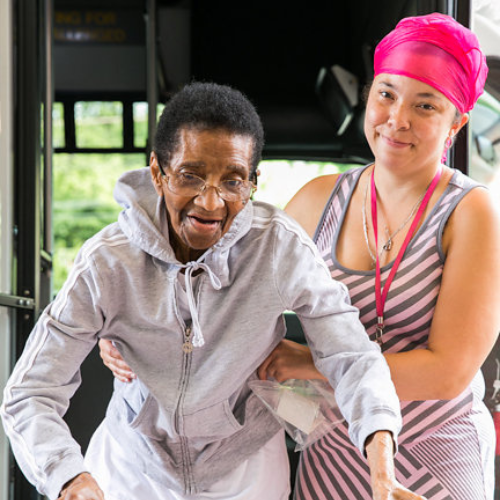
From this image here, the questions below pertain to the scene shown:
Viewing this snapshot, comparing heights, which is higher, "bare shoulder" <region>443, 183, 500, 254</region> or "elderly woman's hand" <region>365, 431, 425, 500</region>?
→ "bare shoulder" <region>443, 183, 500, 254</region>

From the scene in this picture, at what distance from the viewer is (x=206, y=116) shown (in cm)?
126

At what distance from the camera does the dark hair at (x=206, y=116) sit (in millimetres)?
1259

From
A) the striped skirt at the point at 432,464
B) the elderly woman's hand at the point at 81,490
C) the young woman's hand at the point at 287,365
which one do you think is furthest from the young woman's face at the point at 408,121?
the elderly woman's hand at the point at 81,490

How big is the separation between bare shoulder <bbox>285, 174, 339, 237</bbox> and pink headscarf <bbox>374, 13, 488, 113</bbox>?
0.31m

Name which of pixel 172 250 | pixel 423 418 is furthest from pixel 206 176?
pixel 423 418

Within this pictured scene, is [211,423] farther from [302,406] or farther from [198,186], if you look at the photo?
[198,186]

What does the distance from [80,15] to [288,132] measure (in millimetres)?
1839

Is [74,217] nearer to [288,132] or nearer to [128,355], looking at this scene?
[288,132]

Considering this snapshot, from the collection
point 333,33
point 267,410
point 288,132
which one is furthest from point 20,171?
point 333,33

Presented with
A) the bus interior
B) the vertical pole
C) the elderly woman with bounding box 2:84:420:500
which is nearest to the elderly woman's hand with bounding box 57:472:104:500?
the elderly woman with bounding box 2:84:420:500

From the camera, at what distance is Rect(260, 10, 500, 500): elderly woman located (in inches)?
57.5

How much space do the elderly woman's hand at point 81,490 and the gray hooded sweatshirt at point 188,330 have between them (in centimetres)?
12

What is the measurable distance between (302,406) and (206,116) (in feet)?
1.96

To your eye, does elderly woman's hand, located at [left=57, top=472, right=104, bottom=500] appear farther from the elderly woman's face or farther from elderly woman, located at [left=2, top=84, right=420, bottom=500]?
the elderly woman's face
